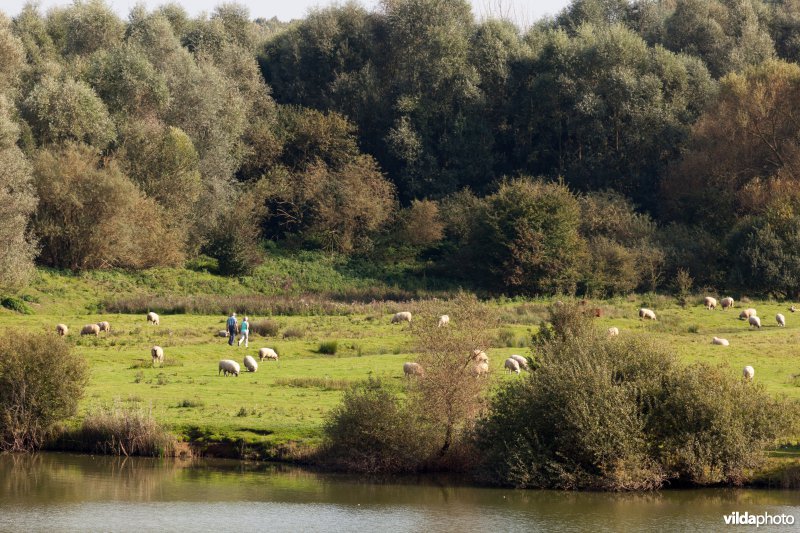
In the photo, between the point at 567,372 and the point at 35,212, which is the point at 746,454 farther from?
the point at 35,212

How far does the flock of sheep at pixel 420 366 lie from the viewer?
1382 inches

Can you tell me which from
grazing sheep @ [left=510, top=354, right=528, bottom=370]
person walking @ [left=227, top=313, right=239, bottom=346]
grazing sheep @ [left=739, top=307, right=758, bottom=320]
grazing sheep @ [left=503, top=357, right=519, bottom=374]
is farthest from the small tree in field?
grazing sheep @ [left=739, top=307, right=758, bottom=320]

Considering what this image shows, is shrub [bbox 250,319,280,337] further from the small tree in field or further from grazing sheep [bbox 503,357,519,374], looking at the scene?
the small tree in field

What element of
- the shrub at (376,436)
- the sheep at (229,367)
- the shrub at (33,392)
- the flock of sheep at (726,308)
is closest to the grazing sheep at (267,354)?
the sheep at (229,367)

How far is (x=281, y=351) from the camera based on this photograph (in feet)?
167

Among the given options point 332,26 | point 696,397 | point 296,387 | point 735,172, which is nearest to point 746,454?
point 696,397

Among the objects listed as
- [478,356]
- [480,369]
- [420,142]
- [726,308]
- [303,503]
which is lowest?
[303,503]

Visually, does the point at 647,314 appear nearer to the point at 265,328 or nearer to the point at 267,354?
the point at 265,328

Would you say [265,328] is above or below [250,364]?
above

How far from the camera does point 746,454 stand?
107 ft

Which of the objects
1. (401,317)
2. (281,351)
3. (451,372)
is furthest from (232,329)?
(451,372)

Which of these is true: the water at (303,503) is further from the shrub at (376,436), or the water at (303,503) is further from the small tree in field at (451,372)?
the small tree in field at (451,372)

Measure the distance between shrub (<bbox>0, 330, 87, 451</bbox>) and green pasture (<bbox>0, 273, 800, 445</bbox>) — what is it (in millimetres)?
1256

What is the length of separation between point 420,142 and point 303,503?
62.5 metres
